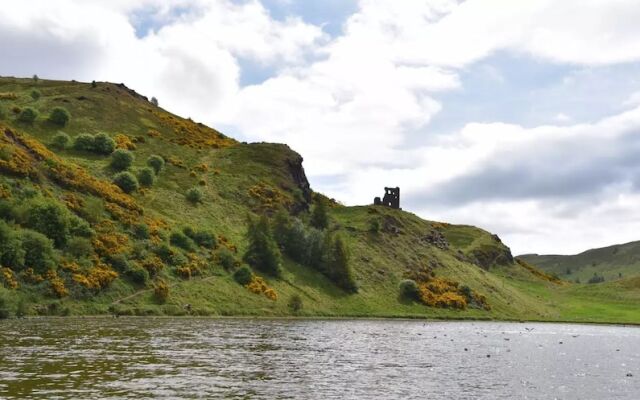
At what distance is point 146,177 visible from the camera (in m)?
116

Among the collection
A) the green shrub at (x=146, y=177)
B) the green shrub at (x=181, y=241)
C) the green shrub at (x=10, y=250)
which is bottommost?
the green shrub at (x=10, y=250)

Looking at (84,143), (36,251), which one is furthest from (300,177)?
(36,251)

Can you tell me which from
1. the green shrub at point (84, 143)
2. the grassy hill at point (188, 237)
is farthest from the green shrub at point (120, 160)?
the green shrub at point (84, 143)

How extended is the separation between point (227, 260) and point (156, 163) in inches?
1668

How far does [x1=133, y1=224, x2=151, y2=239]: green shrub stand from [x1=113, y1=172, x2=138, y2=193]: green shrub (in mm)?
19880

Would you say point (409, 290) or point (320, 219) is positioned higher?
point (320, 219)

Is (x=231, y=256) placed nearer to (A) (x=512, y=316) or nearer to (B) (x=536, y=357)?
(B) (x=536, y=357)

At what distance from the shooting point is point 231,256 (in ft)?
321

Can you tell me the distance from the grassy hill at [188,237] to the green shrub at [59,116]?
2.13 feet

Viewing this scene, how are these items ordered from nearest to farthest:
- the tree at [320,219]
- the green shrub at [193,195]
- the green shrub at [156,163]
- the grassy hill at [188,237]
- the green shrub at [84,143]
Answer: the grassy hill at [188,237], the green shrub at [193,195], the green shrub at [84,143], the green shrub at [156,163], the tree at [320,219]

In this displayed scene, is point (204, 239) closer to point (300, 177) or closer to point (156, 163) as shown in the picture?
point (156, 163)

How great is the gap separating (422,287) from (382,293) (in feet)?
38.9

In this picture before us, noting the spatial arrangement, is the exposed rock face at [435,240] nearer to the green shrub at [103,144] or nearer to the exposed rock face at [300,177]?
the exposed rock face at [300,177]

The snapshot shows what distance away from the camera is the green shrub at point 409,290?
120m
